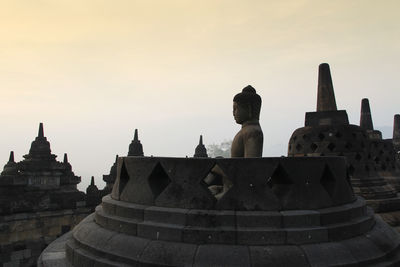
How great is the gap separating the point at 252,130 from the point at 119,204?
2358 millimetres

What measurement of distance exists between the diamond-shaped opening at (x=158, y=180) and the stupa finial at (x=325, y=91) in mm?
7720

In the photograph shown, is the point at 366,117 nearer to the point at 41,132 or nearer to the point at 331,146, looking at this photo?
the point at 331,146

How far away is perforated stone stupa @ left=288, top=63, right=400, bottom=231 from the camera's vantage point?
8344 mm

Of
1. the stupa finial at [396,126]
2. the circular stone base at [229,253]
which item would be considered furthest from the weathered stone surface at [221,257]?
the stupa finial at [396,126]

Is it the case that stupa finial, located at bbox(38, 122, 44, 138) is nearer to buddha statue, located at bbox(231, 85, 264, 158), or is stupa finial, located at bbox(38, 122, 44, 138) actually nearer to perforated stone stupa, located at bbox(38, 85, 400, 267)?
perforated stone stupa, located at bbox(38, 85, 400, 267)

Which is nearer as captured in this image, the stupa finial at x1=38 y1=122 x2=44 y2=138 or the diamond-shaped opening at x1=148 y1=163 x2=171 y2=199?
the diamond-shaped opening at x1=148 y1=163 x2=171 y2=199

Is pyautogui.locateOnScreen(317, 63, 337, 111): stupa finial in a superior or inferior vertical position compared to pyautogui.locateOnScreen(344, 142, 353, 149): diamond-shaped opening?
superior

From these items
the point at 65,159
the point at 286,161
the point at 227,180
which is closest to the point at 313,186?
the point at 286,161

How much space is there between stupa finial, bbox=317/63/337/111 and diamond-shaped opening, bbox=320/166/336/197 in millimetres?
6618

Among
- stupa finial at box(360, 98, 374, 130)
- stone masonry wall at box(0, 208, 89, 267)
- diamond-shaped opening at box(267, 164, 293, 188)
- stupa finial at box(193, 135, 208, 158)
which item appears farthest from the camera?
stupa finial at box(193, 135, 208, 158)

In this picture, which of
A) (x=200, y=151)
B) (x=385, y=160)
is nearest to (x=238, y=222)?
(x=385, y=160)

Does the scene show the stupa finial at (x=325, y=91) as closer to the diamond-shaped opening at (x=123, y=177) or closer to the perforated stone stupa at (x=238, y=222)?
the perforated stone stupa at (x=238, y=222)

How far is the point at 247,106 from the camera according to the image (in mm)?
5102

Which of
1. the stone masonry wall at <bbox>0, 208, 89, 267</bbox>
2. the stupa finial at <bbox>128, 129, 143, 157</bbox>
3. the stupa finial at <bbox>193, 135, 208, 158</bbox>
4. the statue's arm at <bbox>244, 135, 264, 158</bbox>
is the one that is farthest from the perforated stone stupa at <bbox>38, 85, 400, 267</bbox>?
the stupa finial at <bbox>193, 135, 208, 158</bbox>
